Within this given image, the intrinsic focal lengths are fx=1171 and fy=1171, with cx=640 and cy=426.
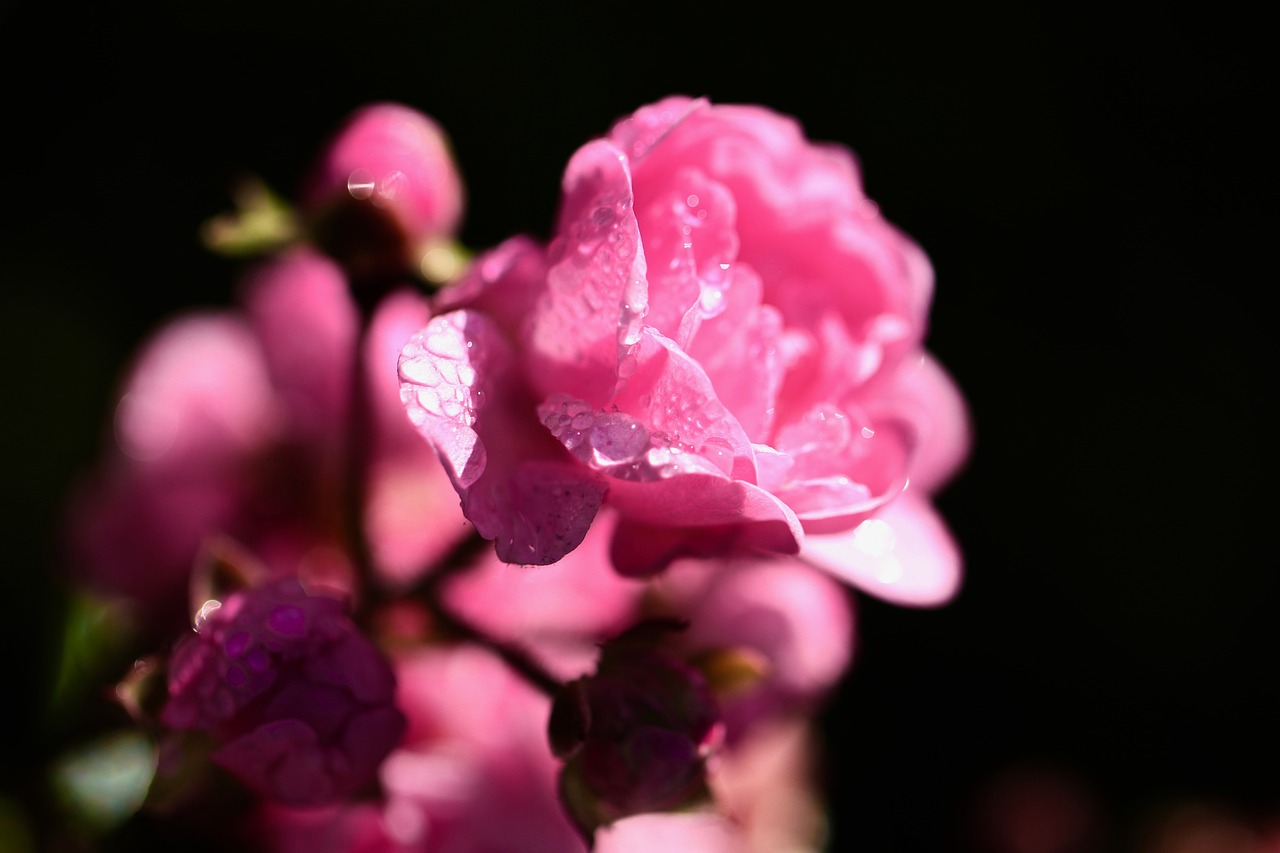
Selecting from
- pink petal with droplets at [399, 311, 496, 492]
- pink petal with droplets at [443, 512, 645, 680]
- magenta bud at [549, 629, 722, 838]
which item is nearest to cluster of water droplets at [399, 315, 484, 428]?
pink petal with droplets at [399, 311, 496, 492]

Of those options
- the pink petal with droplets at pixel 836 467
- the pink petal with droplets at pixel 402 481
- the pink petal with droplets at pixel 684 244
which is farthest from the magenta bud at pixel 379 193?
the pink petal with droplets at pixel 836 467

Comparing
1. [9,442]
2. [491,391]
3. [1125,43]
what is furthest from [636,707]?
[1125,43]

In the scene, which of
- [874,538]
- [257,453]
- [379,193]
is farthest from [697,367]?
[257,453]

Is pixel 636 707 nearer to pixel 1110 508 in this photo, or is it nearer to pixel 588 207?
pixel 588 207

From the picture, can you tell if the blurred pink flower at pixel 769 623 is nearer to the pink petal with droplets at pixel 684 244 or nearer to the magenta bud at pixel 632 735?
the magenta bud at pixel 632 735

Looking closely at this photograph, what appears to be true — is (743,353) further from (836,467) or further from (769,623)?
(769,623)

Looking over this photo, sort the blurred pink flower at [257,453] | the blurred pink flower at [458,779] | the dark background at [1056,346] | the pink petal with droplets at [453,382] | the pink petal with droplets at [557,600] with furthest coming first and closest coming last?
1. the dark background at [1056,346]
2. the blurred pink flower at [257,453]
3. the pink petal with droplets at [557,600]
4. the blurred pink flower at [458,779]
5. the pink petal with droplets at [453,382]

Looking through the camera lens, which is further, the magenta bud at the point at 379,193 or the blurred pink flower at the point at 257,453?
the blurred pink flower at the point at 257,453
